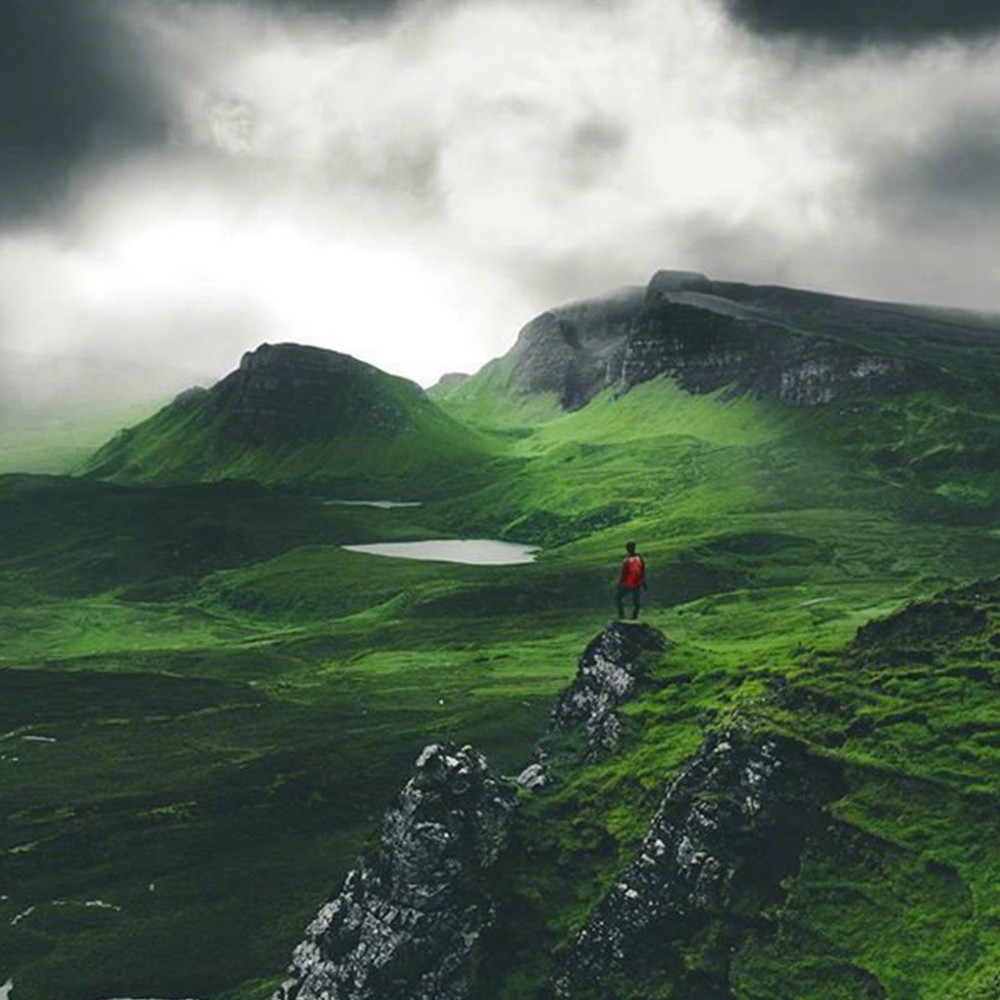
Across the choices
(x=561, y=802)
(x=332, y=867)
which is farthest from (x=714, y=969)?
(x=332, y=867)

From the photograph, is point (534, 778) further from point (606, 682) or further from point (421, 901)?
point (421, 901)

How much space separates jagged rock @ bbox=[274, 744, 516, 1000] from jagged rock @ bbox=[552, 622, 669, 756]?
31.9 feet

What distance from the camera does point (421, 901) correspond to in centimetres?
6625

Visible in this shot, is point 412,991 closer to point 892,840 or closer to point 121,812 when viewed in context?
point 892,840

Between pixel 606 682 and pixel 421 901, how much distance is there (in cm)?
2239

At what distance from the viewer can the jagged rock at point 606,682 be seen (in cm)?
7862

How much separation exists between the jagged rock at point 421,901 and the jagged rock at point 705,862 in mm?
7165

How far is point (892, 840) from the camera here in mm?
55812

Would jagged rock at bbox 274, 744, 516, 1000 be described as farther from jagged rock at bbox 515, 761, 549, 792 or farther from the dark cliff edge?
jagged rock at bbox 515, 761, 549, 792

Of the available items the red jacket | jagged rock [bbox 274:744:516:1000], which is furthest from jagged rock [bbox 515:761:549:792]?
the red jacket

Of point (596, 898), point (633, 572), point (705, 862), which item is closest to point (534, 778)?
point (596, 898)

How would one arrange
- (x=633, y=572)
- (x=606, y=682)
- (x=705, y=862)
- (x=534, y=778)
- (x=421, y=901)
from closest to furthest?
1. (x=705, y=862)
2. (x=421, y=901)
3. (x=633, y=572)
4. (x=534, y=778)
5. (x=606, y=682)

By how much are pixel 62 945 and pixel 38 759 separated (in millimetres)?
68442

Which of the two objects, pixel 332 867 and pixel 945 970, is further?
pixel 332 867
